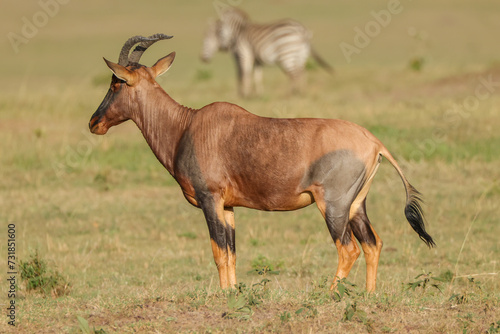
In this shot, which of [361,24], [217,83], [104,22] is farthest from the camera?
[104,22]

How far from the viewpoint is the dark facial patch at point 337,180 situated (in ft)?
23.3

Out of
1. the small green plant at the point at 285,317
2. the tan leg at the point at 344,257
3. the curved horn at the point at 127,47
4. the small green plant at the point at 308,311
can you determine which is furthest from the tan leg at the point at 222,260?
the curved horn at the point at 127,47

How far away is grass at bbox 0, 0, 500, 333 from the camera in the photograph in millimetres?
6305

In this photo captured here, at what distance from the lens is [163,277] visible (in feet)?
29.7

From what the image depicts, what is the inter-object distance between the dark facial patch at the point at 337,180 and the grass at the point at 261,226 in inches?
25.2

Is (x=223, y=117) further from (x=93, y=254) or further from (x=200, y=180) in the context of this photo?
(x=93, y=254)

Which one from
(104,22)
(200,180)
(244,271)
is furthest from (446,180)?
(104,22)

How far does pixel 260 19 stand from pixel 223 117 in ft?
126

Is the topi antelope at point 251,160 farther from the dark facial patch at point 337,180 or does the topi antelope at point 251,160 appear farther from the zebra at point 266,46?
the zebra at point 266,46

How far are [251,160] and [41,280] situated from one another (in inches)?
101

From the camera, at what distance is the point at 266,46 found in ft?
76.1

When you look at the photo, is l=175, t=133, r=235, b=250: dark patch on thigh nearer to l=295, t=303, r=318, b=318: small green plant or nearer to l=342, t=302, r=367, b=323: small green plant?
l=295, t=303, r=318, b=318: small green plant

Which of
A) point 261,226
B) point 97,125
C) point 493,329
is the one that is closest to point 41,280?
point 97,125

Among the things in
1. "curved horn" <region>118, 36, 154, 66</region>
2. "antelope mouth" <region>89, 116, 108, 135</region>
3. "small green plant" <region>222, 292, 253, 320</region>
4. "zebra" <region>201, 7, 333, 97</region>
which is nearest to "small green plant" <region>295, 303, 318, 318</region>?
"small green plant" <region>222, 292, 253, 320</region>
